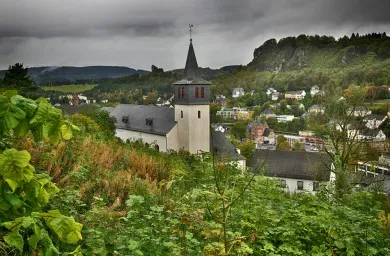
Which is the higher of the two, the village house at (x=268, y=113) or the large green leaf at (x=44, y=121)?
the large green leaf at (x=44, y=121)

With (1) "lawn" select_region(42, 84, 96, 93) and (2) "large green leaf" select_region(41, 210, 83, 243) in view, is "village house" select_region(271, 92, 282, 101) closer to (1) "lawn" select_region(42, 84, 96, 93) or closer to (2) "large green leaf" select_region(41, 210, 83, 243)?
(1) "lawn" select_region(42, 84, 96, 93)

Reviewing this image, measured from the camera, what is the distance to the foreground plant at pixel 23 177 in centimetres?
154

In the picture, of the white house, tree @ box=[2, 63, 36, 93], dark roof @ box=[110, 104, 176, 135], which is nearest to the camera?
tree @ box=[2, 63, 36, 93]

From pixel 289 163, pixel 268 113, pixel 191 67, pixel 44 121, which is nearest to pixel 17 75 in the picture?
pixel 191 67

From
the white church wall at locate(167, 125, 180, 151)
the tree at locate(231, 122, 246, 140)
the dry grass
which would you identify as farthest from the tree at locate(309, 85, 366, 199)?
the tree at locate(231, 122, 246, 140)

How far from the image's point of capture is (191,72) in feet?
111

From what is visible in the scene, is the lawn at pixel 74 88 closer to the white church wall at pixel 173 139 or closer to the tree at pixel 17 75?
the white church wall at pixel 173 139

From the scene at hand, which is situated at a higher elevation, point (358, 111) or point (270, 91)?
point (270, 91)

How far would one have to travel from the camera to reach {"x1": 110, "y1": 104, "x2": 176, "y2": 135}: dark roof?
3642cm

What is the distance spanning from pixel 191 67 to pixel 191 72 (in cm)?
46

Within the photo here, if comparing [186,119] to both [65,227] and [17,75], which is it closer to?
[17,75]

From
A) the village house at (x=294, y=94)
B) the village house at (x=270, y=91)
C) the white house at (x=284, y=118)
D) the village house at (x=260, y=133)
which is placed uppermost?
the village house at (x=270, y=91)

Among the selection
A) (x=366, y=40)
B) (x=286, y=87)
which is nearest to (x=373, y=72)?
(x=286, y=87)

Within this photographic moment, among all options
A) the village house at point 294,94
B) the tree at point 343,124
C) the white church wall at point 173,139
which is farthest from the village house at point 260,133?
the tree at point 343,124
